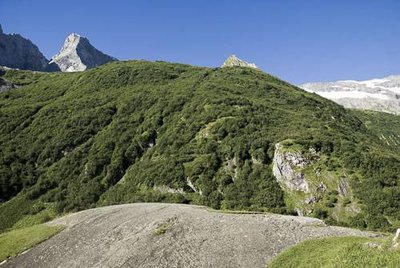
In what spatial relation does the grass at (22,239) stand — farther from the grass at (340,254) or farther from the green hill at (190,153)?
the green hill at (190,153)

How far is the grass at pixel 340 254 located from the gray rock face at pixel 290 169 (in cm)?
5928

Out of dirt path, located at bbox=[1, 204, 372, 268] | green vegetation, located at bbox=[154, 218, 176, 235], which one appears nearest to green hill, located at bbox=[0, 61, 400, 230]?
dirt path, located at bbox=[1, 204, 372, 268]

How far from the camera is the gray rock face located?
91312 millimetres

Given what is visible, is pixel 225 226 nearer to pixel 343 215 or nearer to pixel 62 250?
pixel 62 250

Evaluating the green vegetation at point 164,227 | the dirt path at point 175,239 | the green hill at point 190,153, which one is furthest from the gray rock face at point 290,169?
the green vegetation at point 164,227

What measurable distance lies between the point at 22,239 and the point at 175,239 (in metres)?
17.7

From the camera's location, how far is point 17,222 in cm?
10662

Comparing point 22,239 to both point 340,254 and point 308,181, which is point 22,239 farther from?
point 308,181

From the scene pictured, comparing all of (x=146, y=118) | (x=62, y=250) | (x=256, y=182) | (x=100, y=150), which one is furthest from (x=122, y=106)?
(x=62, y=250)

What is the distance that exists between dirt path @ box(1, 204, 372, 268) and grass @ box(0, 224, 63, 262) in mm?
1231

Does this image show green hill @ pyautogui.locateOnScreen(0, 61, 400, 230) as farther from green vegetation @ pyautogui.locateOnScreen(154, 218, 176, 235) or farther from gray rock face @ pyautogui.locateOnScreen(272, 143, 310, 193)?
green vegetation @ pyautogui.locateOnScreen(154, 218, 176, 235)

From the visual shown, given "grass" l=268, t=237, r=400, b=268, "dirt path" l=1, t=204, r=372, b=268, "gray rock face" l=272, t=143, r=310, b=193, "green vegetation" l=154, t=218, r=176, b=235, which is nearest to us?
"grass" l=268, t=237, r=400, b=268

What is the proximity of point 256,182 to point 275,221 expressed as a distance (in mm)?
62000

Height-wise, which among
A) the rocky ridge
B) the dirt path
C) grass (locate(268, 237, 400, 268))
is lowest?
the rocky ridge
